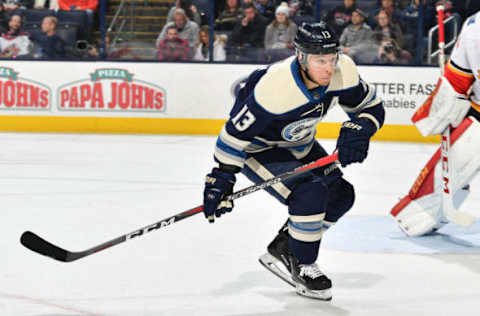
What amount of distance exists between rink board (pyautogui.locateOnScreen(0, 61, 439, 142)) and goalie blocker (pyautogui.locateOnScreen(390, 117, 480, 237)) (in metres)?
4.27

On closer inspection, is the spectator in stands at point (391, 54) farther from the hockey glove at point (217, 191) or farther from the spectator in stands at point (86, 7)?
the hockey glove at point (217, 191)

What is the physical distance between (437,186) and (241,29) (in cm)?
460

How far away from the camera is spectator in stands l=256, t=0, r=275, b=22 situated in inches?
300

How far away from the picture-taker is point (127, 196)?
4285 mm

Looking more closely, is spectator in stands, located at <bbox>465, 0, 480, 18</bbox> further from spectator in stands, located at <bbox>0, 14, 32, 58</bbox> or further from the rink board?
spectator in stands, located at <bbox>0, 14, 32, 58</bbox>

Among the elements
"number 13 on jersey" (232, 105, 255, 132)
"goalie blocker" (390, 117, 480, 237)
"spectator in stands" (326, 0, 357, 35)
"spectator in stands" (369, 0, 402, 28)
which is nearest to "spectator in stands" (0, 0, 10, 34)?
"spectator in stands" (326, 0, 357, 35)

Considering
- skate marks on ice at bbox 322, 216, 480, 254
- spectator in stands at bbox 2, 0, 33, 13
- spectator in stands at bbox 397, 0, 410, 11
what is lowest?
skate marks on ice at bbox 322, 216, 480, 254

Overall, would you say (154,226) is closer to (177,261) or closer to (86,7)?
(177,261)

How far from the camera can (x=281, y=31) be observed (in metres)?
7.53

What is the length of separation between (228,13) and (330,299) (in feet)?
18.5

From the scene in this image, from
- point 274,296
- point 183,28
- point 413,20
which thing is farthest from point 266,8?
point 274,296

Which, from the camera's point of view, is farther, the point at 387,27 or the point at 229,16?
the point at 229,16

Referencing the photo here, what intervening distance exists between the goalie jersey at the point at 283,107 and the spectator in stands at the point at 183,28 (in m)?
5.29

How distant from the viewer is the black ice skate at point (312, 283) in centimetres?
243
